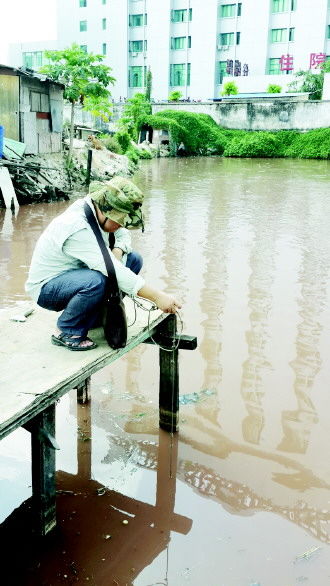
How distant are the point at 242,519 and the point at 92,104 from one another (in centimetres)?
2338

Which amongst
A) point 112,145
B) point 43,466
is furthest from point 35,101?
point 43,466

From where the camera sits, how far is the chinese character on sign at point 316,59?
4659 centimetres

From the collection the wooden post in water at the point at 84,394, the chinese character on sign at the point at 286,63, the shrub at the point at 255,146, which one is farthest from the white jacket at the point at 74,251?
the chinese character on sign at the point at 286,63

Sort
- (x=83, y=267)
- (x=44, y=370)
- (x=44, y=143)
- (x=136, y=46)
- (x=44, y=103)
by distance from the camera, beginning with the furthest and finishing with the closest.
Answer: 1. (x=136, y=46)
2. (x=44, y=143)
3. (x=44, y=103)
4. (x=83, y=267)
5. (x=44, y=370)

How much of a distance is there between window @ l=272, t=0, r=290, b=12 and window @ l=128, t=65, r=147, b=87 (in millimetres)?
14114

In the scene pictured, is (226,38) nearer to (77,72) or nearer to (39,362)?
(77,72)

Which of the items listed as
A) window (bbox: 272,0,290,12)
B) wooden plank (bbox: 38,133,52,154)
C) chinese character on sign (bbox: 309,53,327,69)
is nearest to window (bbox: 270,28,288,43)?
window (bbox: 272,0,290,12)

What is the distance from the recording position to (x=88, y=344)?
3.44 metres

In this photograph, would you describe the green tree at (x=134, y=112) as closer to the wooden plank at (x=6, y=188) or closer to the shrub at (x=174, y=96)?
the shrub at (x=174, y=96)

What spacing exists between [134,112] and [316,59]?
17275 mm

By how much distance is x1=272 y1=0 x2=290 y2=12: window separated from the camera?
48.1m

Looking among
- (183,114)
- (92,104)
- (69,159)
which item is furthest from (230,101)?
(69,159)

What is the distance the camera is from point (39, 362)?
3.23m

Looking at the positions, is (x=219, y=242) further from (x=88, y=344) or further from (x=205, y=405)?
(x=88, y=344)
